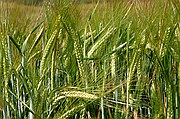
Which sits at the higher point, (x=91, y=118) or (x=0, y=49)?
(x=0, y=49)

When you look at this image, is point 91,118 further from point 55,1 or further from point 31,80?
point 55,1

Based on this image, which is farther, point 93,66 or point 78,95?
point 93,66

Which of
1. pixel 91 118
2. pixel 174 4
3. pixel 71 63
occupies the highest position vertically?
pixel 174 4

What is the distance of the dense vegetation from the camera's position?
0.82 metres

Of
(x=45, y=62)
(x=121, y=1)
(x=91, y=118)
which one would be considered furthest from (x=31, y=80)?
(x=121, y=1)

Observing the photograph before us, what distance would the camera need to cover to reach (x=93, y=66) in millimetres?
922

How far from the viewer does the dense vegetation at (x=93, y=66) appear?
2.70 ft

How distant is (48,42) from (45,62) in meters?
0.04

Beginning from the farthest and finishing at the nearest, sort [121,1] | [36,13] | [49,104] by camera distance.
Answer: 1. [36,13]
2. [121,1]
3. [49,104]

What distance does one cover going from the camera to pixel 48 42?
2.72 ft

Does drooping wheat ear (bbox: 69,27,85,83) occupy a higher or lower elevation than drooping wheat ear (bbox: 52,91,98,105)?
higher

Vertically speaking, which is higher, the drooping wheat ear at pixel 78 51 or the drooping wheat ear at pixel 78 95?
the drooping wheat ear at pixel 78 51

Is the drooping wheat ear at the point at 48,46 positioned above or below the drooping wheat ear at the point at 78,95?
above

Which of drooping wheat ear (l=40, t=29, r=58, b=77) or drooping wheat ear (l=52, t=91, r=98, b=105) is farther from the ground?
drooping wheat ear (l=40, t=29, r=58, b=77)
